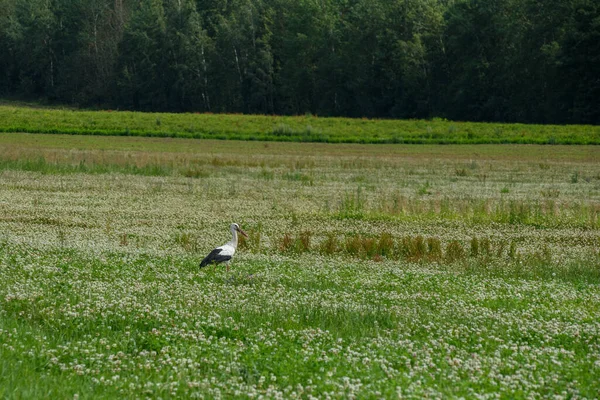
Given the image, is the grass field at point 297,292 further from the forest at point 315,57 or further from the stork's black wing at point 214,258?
the forest at point 315,57

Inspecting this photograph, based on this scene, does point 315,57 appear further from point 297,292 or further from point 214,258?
point 297,292

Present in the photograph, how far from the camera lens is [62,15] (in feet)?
561

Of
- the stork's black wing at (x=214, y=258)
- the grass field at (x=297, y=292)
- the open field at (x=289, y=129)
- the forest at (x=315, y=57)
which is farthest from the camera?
the forest at (x=315, y=57)

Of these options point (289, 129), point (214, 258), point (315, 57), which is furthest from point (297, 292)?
point (315, 57)

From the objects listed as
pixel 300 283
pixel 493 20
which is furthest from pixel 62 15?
pixel 300 283

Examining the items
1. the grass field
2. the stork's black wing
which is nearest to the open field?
the grass field

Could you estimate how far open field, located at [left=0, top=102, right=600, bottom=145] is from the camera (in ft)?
258

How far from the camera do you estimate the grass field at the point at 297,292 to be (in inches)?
413

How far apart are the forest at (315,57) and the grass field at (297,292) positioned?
261 feet

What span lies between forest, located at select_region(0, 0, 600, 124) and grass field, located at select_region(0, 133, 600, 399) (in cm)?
7953

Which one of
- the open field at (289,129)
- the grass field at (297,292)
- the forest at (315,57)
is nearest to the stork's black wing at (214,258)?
the grass field at (297,292)

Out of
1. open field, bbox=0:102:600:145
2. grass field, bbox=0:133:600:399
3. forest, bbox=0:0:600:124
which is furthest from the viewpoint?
forest, bbox=0:0:600:124

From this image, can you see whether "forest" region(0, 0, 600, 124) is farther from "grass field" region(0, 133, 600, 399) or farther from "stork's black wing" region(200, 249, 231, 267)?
"stork's black wing" region(200, 249, 231, 267)

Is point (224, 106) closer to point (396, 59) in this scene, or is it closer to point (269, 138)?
point (396, 59)
